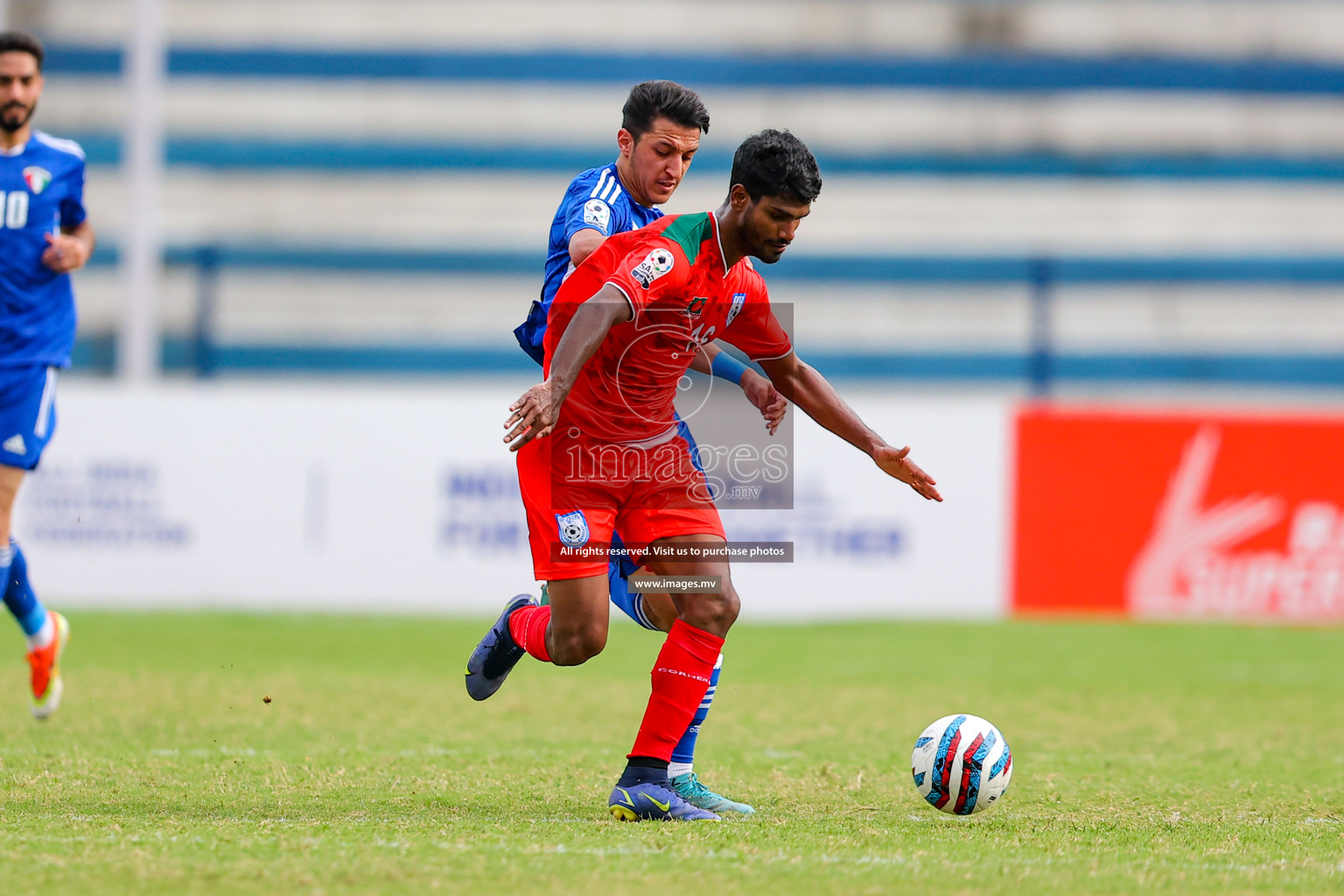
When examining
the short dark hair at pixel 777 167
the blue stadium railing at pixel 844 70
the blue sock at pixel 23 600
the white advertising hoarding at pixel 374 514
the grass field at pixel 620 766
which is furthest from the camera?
the blue stadium railing at pixel 844 70

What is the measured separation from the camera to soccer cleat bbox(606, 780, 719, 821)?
175 inches

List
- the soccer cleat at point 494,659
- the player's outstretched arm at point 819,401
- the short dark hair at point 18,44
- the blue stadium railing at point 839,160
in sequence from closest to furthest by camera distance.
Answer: the player's outstretched arm at point 819,401
the soccer cleat at point 494,659
the short dark hair at point 18,44
the blue stadium railing at point 839,160

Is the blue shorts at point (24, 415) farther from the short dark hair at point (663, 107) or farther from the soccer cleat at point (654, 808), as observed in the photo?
the soccer cleat at point (654, 808)

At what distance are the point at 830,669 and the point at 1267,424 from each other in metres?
4.83

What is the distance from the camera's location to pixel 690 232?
4.57 meters

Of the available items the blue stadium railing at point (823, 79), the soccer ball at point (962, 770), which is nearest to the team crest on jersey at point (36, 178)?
the soccer ball at point (962, 770)

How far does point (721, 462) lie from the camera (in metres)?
11.5

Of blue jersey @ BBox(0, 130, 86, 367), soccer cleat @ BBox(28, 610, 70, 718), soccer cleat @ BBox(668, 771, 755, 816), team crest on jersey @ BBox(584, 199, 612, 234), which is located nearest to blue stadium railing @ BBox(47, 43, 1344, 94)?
blue jersey @ BBox(0, 130, 86, 367)

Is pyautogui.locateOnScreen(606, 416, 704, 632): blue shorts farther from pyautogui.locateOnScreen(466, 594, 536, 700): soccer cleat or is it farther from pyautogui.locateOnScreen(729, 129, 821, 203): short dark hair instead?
pyautogui.locateOnScreen(729, 129, 821, 203): short dark hair

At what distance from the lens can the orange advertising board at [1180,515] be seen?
11.6 meters

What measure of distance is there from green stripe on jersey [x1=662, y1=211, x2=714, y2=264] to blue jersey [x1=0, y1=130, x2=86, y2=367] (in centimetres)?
318

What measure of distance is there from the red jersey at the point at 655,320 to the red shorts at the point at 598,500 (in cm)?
8

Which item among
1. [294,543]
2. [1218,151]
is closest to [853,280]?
[1218,151]

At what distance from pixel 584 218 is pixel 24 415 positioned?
285cm
